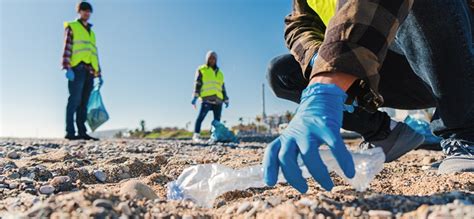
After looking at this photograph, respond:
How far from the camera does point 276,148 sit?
4.03 feet

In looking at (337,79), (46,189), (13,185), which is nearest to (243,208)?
(337,79)

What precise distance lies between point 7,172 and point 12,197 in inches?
27.0

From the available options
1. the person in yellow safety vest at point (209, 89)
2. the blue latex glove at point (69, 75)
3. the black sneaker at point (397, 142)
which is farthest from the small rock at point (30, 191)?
the person in yellow safety vest at point (209, 89)

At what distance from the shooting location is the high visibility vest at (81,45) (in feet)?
21.1

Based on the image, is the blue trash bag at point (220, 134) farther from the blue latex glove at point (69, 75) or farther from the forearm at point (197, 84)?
the blue latex glove at point (69, 75)

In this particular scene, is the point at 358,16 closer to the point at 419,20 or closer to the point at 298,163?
the point at 298,163

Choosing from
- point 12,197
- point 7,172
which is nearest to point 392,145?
point 12,197

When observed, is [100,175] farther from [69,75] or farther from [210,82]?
[210,82]

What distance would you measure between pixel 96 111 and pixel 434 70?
602 cm

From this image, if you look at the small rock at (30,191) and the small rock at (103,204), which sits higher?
the small rock at (103,204)

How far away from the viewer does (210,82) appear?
8445 mm

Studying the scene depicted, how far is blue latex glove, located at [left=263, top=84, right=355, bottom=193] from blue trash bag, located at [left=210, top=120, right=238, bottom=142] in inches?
237

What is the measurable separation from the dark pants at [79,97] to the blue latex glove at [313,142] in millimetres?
5587

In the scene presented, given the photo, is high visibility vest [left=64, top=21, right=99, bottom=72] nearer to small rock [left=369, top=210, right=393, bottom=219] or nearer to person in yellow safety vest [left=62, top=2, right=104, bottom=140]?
person in yellow safety vest [left=62, top=2, right=104, bottom=140]
